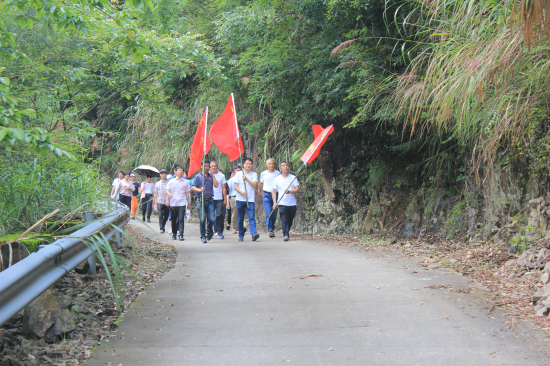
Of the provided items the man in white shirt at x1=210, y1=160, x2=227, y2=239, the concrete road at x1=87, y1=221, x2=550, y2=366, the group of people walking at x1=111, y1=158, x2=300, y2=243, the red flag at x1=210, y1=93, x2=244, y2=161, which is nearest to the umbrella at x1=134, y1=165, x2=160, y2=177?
the group of people walking at x1=111, y1=158, x2=300, y2=243

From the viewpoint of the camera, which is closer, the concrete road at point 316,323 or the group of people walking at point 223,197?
the concrete road at point 316,323

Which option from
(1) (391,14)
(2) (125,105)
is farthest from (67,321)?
(2) (125,105)

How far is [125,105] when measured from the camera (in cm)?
2995

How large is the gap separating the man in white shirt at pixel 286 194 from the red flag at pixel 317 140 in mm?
616

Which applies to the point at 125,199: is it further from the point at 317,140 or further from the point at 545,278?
the point at 545,278

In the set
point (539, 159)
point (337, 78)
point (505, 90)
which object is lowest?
point (539, 159)

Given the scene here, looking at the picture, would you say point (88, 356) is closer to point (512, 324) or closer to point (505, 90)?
point (512, 324)

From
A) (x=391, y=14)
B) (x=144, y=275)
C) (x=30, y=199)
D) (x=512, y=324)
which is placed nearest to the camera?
(x=512, y=324)

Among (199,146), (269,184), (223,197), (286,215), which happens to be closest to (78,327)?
(286,215)

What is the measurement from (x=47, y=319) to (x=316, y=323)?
2.24m

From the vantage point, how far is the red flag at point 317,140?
12384 mm

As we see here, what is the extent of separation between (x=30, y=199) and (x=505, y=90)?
5606mm

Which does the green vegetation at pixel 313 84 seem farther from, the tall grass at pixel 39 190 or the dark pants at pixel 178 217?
the dark pants at pixel 178 217

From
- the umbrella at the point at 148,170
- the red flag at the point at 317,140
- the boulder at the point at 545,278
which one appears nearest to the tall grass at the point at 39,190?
the boulder at the point at 545,278
